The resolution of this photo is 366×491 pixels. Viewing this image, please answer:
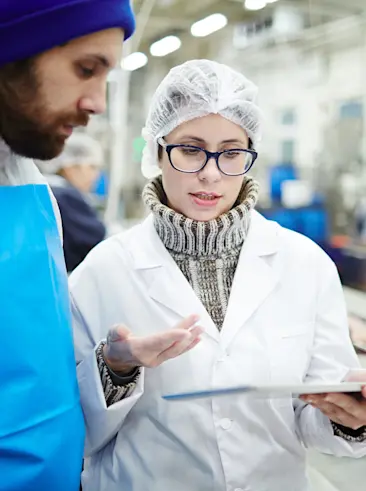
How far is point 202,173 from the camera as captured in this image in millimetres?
979

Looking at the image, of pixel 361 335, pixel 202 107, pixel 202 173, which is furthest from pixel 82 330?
pixel 361 335

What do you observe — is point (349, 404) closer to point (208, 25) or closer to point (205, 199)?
point (205, 199)

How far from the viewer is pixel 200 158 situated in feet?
3.25

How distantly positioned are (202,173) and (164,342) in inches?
15.4

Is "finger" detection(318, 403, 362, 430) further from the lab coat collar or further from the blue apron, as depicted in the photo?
the blue apron

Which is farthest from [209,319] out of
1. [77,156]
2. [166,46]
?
[166,46]

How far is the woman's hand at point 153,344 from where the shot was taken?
2.33 feet

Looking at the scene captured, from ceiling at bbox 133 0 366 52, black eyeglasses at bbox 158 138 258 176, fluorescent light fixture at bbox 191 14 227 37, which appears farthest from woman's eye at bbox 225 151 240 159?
fluorescent light fixture at bbox 191 14 227 37

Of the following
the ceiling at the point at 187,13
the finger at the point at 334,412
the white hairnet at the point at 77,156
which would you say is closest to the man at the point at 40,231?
the finger at the point at 334,412

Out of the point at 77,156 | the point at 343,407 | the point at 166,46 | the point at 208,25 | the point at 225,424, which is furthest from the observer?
the point at 208,25

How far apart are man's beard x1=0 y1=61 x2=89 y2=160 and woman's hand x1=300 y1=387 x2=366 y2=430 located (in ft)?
1.88

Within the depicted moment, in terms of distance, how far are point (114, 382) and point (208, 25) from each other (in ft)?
9.59

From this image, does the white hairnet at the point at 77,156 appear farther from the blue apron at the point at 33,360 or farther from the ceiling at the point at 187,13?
the blue apron at the point at 33,360

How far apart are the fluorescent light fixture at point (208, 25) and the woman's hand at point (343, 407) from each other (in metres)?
2.74
